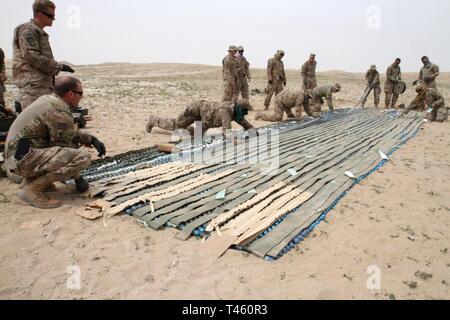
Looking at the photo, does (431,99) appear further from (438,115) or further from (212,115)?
(212,115)

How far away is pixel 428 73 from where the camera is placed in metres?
10.4

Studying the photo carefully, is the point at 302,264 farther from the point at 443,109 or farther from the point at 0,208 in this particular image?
the point at 443,109

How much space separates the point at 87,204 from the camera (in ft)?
9.95

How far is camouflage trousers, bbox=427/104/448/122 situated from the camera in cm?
866

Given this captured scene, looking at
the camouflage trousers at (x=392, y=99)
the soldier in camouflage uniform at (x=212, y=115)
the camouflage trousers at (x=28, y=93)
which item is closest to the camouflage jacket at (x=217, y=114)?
the soldier in camouflage uniform at (x=212, y=115)

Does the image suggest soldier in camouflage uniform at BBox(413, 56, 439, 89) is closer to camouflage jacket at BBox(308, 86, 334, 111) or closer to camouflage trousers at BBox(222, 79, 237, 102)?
camouflage jacket at BBox(308, 86, 334, 111)

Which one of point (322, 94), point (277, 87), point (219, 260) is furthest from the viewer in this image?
point (277, 87)

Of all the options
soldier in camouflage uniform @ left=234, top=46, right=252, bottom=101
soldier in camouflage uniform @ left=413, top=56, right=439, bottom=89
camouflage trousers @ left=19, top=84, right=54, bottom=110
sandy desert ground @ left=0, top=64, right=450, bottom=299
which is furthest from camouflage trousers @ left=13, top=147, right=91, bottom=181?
soldier in camouflage uniform @ left=413, top=56, right=439, bottom=89

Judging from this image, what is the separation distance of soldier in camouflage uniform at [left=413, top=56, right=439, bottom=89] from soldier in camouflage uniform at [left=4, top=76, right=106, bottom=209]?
10.7 m

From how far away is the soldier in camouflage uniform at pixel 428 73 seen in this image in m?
10.4

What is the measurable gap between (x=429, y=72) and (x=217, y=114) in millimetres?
8516

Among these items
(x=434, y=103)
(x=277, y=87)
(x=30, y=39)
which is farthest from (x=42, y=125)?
(x=434, y=103)

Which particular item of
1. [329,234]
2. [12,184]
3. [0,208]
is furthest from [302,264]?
[12,184]
